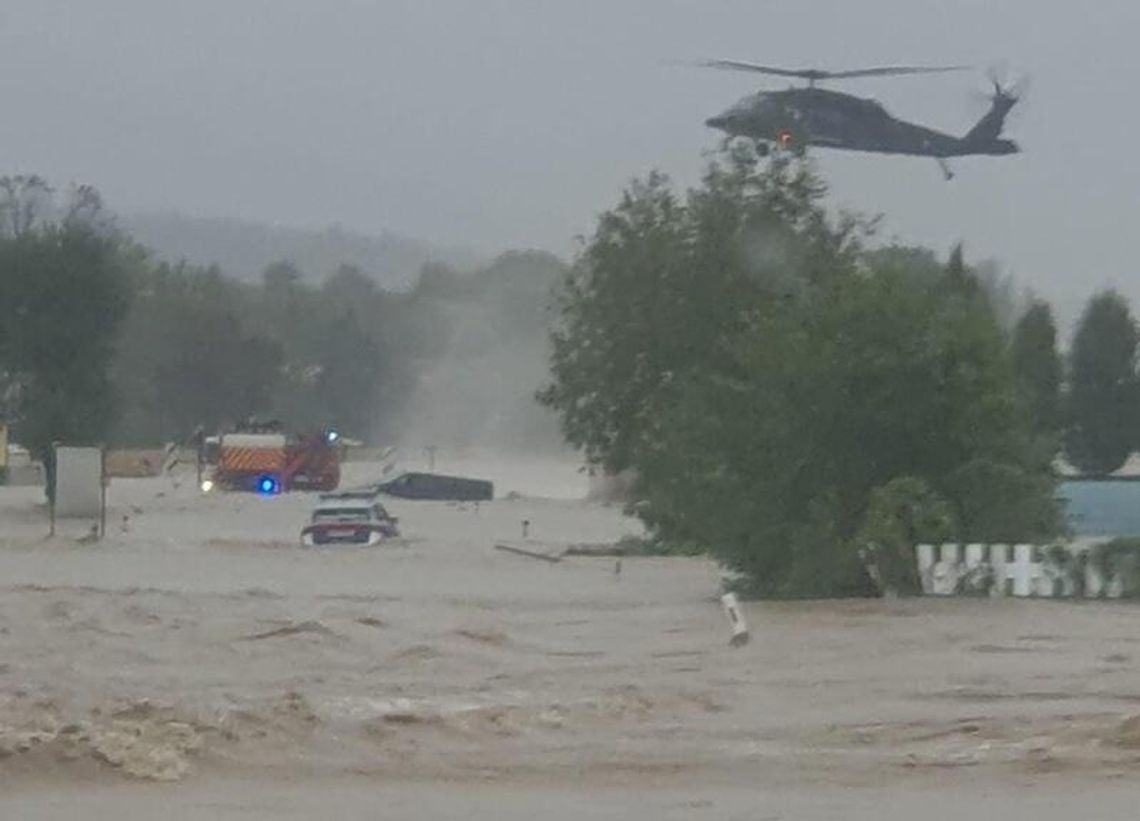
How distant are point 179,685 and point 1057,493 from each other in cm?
1447

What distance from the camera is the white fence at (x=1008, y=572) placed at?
2698 centimetres

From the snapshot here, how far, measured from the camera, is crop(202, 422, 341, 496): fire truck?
3194 inches

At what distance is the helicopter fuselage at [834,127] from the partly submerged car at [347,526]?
11.4m

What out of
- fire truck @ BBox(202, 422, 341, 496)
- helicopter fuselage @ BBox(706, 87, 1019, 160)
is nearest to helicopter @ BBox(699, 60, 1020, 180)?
helicopter fuselage @ BBox(706, 87, 1019, 160)

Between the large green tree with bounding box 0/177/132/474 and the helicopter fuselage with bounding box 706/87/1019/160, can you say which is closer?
the helicopter fuselage with bounding box 706/87/1019/160

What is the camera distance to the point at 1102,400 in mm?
59094

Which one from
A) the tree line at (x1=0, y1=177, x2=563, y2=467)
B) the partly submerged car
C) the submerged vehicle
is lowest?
the partly submerged car

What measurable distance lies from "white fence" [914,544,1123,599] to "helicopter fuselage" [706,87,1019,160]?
89.6 feet

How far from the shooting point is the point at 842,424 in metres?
30.0

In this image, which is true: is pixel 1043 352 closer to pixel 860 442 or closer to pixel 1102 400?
pixel 1102 400

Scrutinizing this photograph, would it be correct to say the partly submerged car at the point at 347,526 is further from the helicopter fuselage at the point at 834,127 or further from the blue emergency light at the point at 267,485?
the blue emergency light at the point at 267,485

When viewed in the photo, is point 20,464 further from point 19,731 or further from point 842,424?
point 19,731

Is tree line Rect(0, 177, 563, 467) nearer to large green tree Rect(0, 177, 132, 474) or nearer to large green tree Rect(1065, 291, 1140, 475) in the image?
large green tree Rect(0, 177, 132, 474)

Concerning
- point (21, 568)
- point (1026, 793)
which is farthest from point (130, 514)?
point (1026, 793)
